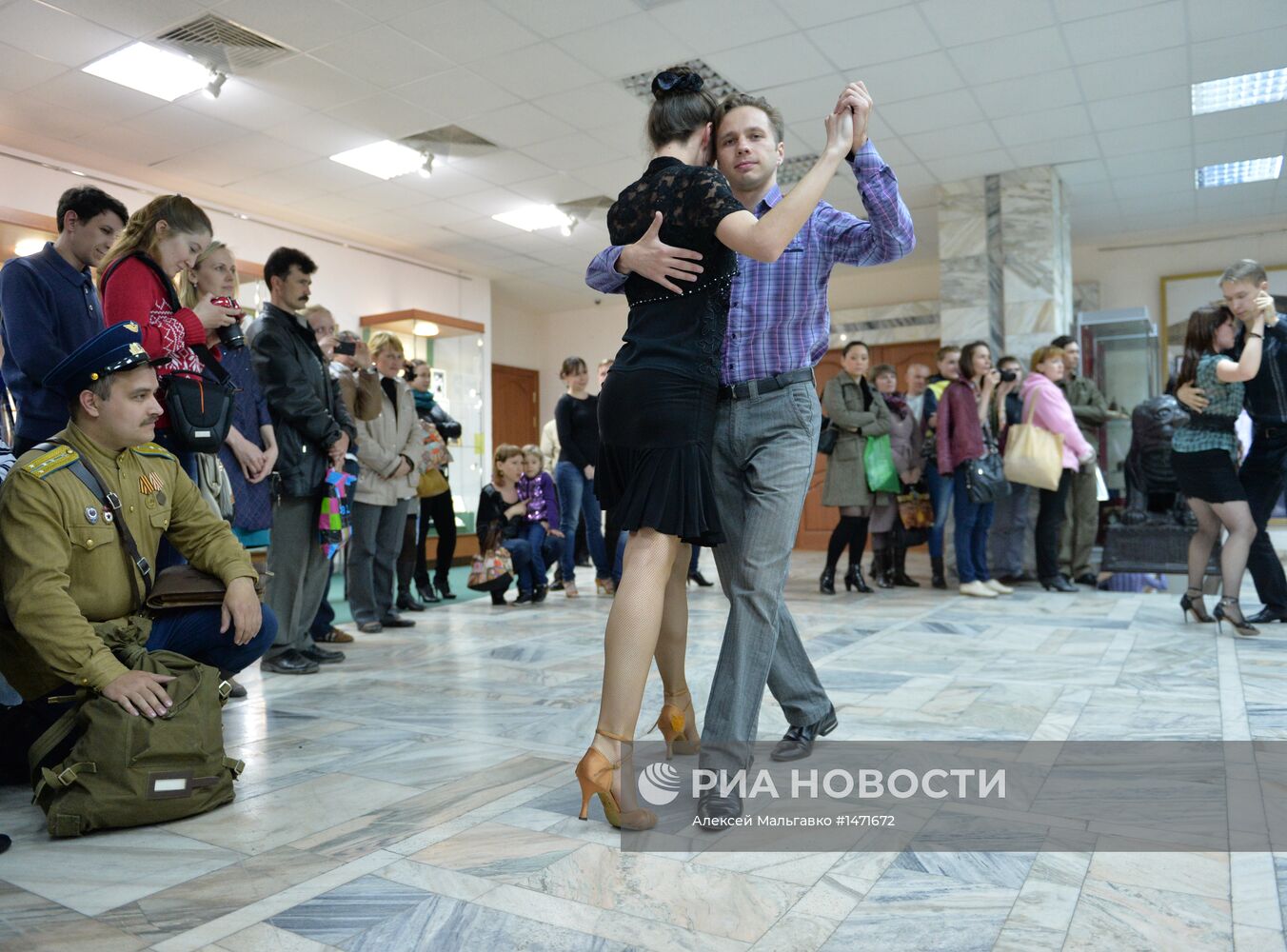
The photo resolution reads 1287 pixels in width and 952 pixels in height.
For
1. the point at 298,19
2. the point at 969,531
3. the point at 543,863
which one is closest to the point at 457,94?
the point at 298,19

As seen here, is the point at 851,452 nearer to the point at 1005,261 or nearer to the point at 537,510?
the point at 537,510

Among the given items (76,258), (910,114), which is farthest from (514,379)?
(76,258)

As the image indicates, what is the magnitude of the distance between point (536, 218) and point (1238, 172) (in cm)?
654

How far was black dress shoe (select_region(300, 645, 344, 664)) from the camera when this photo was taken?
383 centimetres

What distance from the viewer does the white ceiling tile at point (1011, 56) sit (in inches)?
222

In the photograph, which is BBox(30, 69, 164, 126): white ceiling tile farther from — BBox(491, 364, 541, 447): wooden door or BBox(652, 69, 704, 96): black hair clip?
BBox(491, 364, 541, 447): wooden door

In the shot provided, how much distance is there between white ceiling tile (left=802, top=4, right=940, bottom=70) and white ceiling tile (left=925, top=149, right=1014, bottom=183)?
2.01 m

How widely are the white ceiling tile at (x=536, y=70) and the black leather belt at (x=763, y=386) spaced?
4.33 m

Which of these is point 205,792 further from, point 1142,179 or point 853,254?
point 1142,179

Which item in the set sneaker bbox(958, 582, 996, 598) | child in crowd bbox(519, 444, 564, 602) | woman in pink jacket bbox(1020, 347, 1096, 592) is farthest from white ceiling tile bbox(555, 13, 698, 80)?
sneaker bbox(958, 582, 996, 598)

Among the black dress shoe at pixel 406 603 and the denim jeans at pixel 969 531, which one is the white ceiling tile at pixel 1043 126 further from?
the black dress shoe at pixel 406 603

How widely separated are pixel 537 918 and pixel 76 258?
2471 mm

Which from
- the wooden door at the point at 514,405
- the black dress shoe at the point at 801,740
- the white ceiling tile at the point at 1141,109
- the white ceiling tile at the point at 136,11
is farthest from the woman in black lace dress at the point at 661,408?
the wooden door at the point at 514,405

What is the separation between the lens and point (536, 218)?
928 cm
